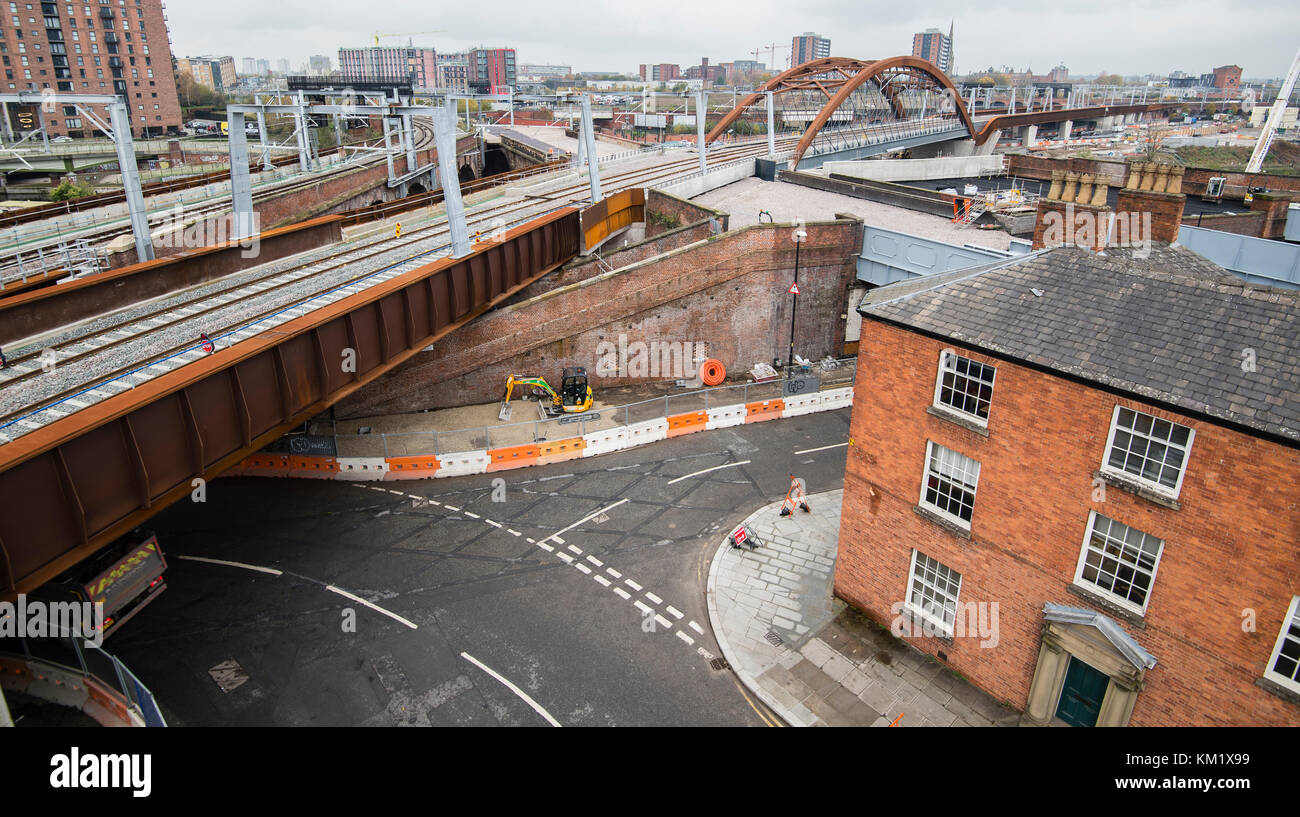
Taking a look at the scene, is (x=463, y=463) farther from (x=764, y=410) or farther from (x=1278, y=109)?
(x=1278, y=109)

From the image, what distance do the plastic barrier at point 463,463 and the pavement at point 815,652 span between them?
8823 mm

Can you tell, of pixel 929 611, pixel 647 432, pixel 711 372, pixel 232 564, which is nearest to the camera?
pixel 929 611

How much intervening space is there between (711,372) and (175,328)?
19725 millimetres

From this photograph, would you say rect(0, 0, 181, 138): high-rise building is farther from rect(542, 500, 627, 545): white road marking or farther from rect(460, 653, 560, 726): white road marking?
rect(460, 653, 560, 726): white road marking

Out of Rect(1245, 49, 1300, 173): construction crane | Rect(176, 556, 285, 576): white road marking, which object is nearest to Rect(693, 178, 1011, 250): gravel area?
Rect(1245, 49, 1300, 173): construction crane

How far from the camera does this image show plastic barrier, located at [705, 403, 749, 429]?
90.3 ft

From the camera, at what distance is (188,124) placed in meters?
112

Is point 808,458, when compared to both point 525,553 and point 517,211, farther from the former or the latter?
point 517,211

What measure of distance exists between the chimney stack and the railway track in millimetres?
19256

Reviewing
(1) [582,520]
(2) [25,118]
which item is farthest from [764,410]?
(2) [25,118]

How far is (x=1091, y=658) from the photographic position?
12922 mm

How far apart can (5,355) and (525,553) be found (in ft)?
41.4

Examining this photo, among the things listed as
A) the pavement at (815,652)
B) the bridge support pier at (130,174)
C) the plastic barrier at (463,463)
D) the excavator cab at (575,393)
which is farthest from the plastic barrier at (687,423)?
the bridge support pier at (130,174)

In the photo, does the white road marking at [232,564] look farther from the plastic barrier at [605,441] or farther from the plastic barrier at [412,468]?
the plastic barrier at [605,441]
